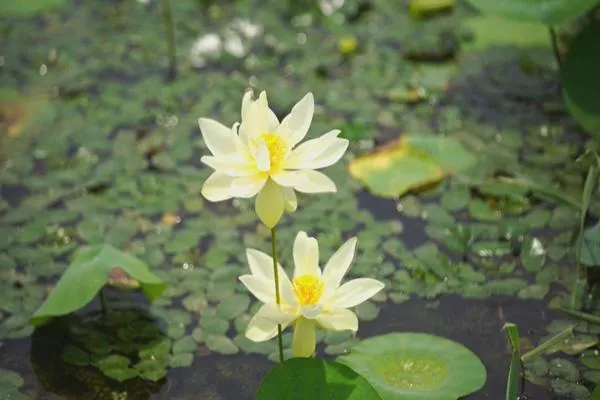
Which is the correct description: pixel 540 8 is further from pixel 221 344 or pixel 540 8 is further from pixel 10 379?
pixel 10 379

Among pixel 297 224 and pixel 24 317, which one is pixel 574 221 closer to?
pixel 297 224

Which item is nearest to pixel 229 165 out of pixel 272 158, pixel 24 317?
pixel 272 158

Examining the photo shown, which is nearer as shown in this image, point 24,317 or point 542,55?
point 24,317

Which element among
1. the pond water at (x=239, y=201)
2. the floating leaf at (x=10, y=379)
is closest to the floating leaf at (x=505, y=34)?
the pond water at (x=239, y=201)

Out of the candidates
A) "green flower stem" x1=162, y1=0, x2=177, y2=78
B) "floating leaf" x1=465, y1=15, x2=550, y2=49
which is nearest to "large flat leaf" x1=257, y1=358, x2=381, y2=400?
"green flower stem" x1=162, y1=0, x2=177, y2=78

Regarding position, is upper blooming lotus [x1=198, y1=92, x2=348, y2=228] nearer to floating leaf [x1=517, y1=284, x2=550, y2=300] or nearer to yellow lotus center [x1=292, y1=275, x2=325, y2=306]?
yellow lotus center [x1=292, y1=275, x2=325, y2=306]

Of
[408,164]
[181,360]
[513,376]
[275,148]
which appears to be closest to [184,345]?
[181,360]
